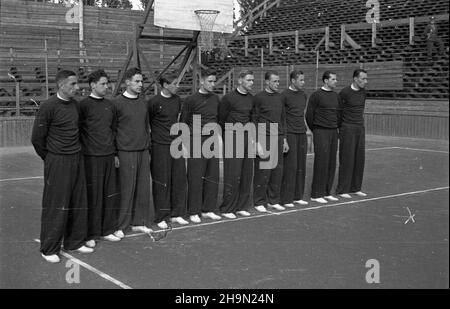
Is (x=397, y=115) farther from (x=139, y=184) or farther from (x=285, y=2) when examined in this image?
(x=285, y=2)

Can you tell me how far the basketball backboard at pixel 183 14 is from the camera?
12377 millimetres

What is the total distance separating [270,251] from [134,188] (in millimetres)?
1736

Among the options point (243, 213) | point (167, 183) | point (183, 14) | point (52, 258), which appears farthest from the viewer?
point (183, 14)

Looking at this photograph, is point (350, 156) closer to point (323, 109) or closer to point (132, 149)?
point (323, 109)

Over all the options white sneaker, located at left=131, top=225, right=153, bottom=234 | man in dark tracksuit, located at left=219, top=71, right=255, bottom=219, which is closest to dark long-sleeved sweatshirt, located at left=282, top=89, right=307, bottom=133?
man in dark tracksuit, located at left=219, top=71, right=255, bottom=219

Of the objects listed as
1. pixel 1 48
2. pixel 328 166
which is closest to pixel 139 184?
pixel 328 166

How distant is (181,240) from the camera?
5.99 meters

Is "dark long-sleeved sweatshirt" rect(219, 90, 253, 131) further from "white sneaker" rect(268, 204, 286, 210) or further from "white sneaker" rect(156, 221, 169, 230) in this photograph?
"white sneaker" rect(156, 221, 169, 230)

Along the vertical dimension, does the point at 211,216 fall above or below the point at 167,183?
below

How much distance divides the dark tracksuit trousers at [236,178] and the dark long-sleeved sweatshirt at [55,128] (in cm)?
237

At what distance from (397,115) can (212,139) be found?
9017 mm

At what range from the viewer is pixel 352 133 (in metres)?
8.35

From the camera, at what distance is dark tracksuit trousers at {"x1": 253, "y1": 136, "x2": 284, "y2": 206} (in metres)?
7.47

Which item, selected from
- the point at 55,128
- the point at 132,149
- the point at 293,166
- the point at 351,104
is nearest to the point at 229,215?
the point at 293,166
